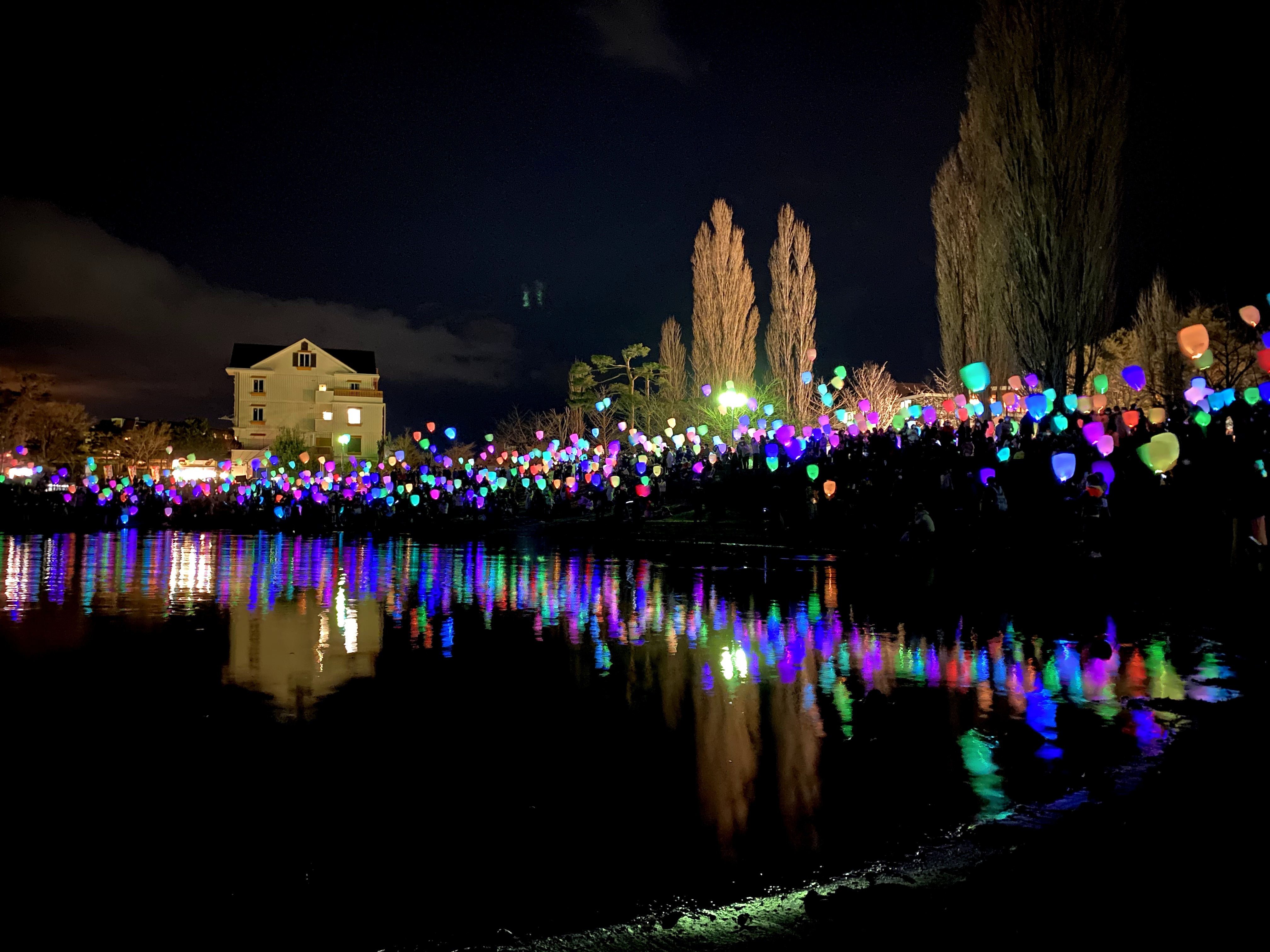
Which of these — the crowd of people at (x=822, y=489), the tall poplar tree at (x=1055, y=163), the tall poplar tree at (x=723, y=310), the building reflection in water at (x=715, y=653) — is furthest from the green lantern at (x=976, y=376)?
the tall poplar tree at (x=723, y=310)

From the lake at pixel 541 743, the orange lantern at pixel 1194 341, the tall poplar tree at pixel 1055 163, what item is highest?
the tall poplar tree at pixel 1055 163

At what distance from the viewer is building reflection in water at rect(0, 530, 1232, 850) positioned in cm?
442

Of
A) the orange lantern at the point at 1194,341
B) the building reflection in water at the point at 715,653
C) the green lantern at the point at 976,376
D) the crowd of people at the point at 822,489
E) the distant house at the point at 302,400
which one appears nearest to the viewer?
the building reflection in water at the point at 715,653

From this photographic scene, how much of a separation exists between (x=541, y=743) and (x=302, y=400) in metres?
56.2

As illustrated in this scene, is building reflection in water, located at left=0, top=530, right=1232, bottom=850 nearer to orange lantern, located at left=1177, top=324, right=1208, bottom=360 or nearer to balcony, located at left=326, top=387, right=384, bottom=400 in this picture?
orange lantern, located at left=1177, top=324, right=1208, bottom=360

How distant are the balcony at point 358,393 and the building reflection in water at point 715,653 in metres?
43.2

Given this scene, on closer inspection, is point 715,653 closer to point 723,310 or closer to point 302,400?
point 723,310

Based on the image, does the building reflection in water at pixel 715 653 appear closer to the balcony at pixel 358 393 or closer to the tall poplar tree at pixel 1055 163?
the tall poplar tree at pixel 1055 163

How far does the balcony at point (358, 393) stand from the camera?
56469 mm

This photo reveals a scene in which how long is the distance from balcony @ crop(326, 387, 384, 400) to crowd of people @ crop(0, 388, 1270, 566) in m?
12.7

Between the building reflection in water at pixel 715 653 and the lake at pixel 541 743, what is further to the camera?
the building reflection in water at pixel 715 653

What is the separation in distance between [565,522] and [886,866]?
91.7 feet

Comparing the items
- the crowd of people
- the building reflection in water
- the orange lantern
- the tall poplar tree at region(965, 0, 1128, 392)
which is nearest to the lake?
the building reflection in water

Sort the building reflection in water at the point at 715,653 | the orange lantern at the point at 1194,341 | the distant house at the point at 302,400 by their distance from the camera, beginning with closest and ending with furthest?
the building reflection in water at the point at 715,653
the orange lantern at the point at 1194,341
the distant house at the point at 302,400
